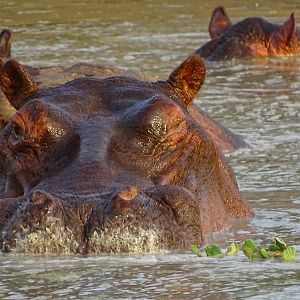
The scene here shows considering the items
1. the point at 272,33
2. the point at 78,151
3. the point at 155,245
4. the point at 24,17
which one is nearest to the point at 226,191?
the point at 78,151

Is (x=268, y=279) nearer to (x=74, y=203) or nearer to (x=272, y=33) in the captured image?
(x=74, y=203)

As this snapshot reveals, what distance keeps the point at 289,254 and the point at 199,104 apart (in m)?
6.64

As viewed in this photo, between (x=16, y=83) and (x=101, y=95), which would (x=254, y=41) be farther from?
(x=101, y=95)

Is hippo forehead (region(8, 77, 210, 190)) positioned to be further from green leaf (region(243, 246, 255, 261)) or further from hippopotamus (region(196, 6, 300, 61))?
hippopotamus (region(196, 6, 300, 61))

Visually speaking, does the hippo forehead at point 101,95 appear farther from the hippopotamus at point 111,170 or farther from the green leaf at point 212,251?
the green leaf at point 212,251

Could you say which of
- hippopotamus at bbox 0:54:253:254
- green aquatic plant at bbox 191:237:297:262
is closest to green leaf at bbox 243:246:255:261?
green aquatic plant at bbox 191:237:297:262

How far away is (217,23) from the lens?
1686cm

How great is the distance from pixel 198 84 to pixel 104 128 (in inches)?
38.7

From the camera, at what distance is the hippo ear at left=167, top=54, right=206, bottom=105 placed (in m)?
6.39

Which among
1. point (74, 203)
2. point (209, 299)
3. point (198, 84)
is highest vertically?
point (198, 84)

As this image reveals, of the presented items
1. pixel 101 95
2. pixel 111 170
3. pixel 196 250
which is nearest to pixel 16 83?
pixel 101 95

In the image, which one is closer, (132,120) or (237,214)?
(132,120)

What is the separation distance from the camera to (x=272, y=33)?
1644 centimetres

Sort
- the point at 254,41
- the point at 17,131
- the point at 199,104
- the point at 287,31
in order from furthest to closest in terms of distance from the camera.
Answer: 1. the point at 254,41
2. the point at 287,31
3. the point at 199,104
4. the point at 17,131
